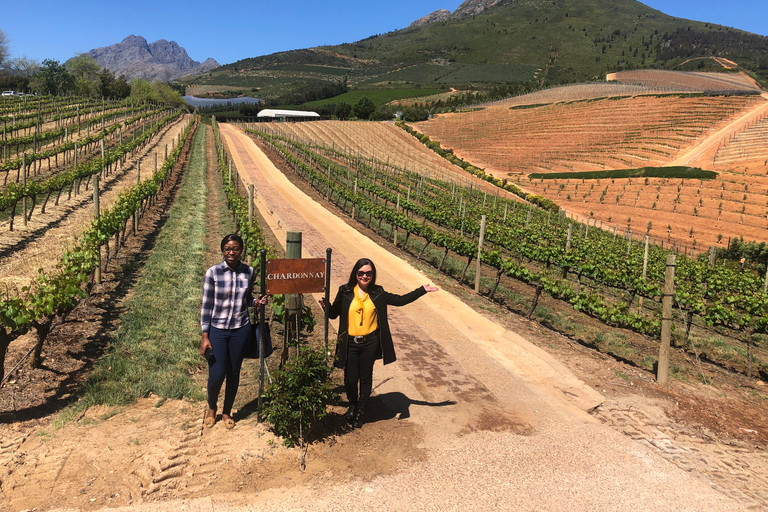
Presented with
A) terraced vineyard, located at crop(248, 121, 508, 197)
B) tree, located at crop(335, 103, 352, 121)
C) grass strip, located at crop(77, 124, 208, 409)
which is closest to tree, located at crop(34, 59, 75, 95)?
terraced vineyard, located at crop(248, 121, 508, 197)

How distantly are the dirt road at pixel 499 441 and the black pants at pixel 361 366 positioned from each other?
2.51 feet

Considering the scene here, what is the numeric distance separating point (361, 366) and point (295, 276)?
4.05 ft

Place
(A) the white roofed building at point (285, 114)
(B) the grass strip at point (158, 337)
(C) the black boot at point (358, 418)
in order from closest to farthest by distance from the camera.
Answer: (C) the black boot at point (358, 418) < (B) the grass strip at point (158, 337) < (A) the white roofed building at point (285, 114)

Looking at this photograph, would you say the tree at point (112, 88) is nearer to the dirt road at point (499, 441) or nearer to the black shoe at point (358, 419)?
the dirt road at point (499, 441)

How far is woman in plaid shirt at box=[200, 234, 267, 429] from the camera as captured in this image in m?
5.07

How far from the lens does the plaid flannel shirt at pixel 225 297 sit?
5066mm

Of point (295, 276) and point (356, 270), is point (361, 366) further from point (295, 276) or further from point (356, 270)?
point (295, 276)

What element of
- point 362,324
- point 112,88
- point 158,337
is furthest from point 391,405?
point 112,88

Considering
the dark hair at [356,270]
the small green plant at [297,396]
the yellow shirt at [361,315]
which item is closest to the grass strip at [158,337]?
the small green plant at [297,396]

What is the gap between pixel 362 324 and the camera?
5344 millimetres

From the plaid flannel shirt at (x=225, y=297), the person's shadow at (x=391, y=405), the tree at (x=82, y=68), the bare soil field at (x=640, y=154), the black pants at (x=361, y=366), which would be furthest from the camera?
the tree at (x=82, y=68)

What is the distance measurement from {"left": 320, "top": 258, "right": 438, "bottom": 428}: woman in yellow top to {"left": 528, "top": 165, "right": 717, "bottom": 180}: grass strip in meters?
49.5

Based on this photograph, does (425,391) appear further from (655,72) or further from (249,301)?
(655,72)

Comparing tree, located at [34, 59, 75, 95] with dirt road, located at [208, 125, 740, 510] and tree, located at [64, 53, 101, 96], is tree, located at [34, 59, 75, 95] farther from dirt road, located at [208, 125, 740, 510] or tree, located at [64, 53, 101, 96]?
dirt road, located at [208, 125, 740, 510]
